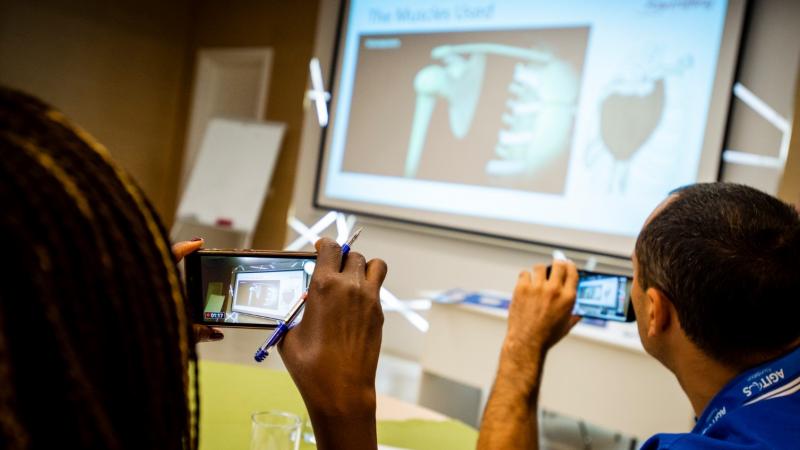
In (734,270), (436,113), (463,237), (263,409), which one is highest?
(436,113)

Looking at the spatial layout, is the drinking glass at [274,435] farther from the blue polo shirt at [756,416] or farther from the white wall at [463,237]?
the white wall at [463,237]

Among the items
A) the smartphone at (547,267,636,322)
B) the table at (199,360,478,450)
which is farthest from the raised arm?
the smartphone at (547,267,636,322)

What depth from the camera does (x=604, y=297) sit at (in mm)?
1391

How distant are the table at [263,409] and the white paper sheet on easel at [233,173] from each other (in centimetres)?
386

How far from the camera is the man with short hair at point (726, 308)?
729mm

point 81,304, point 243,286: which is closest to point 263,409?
point 243,286

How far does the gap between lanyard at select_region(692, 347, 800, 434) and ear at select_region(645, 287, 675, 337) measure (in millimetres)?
121

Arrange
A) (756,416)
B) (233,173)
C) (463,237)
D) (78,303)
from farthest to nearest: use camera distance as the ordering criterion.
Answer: (233,173) → (463,237) → (756,416) → (78,303)

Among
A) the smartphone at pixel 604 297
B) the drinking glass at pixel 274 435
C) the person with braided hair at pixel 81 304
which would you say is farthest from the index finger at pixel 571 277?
the person with braided hair at pixel 81 304

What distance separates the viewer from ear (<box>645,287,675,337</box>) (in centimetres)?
94

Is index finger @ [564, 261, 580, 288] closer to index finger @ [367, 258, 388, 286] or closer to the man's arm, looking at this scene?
the man's arm

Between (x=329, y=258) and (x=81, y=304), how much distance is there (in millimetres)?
322

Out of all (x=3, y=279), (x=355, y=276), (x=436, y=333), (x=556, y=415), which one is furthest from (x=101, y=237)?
(x=556, y=415)

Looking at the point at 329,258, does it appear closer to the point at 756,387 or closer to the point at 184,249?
the point at 184,249
